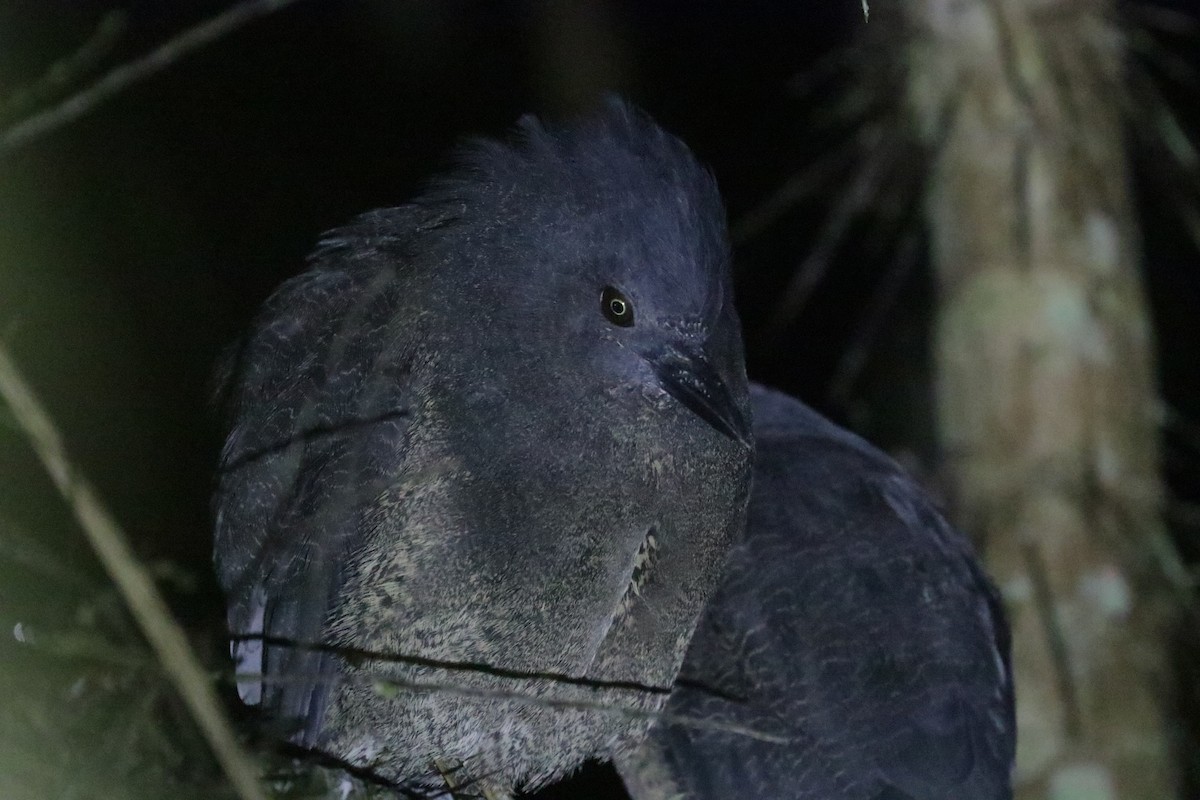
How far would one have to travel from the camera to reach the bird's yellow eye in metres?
2.60

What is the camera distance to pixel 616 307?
261 cm

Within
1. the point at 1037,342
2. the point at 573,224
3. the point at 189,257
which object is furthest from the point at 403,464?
the point at 189,257

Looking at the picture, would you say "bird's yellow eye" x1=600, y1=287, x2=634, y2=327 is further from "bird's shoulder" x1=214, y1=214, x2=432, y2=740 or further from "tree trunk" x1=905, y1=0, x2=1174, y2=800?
"tree trunk" x1=905, y1=0, x2=1174, y2=800

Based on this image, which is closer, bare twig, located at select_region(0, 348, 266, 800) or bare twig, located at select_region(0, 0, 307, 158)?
bare twig, located at select_region(0, 348, 266, 800)

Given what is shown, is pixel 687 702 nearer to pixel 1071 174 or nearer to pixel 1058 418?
pixel 1058 418

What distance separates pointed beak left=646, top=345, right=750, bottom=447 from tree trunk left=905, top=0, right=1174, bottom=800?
1304 mm

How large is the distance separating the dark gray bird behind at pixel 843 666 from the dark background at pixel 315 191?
78 centimetres

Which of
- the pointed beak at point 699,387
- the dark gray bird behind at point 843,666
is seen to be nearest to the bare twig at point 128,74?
the pointed beak at point 699,387

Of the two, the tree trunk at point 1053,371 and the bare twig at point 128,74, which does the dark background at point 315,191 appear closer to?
the tree trunk at point 1053,371

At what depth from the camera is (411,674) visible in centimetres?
246

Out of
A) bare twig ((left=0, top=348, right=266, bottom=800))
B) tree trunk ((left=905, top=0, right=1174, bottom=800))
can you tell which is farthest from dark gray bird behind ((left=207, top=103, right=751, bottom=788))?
tree trunk ((left=905, top=0, right=1174, bottom=800))

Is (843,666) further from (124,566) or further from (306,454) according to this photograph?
(124,566)

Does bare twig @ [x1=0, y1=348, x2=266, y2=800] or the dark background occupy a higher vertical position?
bare twig @ [x1=0, y1=348, x2=266, y2=800]

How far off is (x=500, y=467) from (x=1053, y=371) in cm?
177
